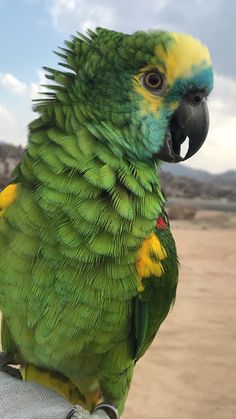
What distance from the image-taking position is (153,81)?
1.63 metres

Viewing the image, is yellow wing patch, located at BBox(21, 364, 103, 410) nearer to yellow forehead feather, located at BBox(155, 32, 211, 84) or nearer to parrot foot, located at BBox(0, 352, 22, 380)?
parrot foot, located at BBox(0, 352, 22, 380)

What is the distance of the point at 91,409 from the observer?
6.18 feet

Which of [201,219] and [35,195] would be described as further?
[201,219]

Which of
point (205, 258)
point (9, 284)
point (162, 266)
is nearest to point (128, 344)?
point (162, 266)

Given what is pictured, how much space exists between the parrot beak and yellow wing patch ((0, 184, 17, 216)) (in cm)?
48

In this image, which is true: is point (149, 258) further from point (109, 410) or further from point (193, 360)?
point (193, 360)

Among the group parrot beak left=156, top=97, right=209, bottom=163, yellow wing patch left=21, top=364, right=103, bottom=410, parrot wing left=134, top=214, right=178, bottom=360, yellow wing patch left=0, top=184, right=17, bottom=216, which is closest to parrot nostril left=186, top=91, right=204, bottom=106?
parrot beak left=156, top=97, right=209, bottom=163

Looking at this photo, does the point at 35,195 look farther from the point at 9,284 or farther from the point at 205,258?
the point at 205,258

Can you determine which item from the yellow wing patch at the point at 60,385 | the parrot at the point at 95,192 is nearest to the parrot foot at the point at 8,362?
the yellow wing patch at the point at 60,385

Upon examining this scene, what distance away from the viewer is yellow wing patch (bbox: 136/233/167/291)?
1.64 metres

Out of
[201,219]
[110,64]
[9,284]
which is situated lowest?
[201,219]

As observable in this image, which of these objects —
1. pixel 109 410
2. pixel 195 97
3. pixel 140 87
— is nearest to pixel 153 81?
pixel 140 87

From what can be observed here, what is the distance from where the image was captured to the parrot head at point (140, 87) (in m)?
1.59

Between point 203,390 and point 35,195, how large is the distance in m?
3.30
